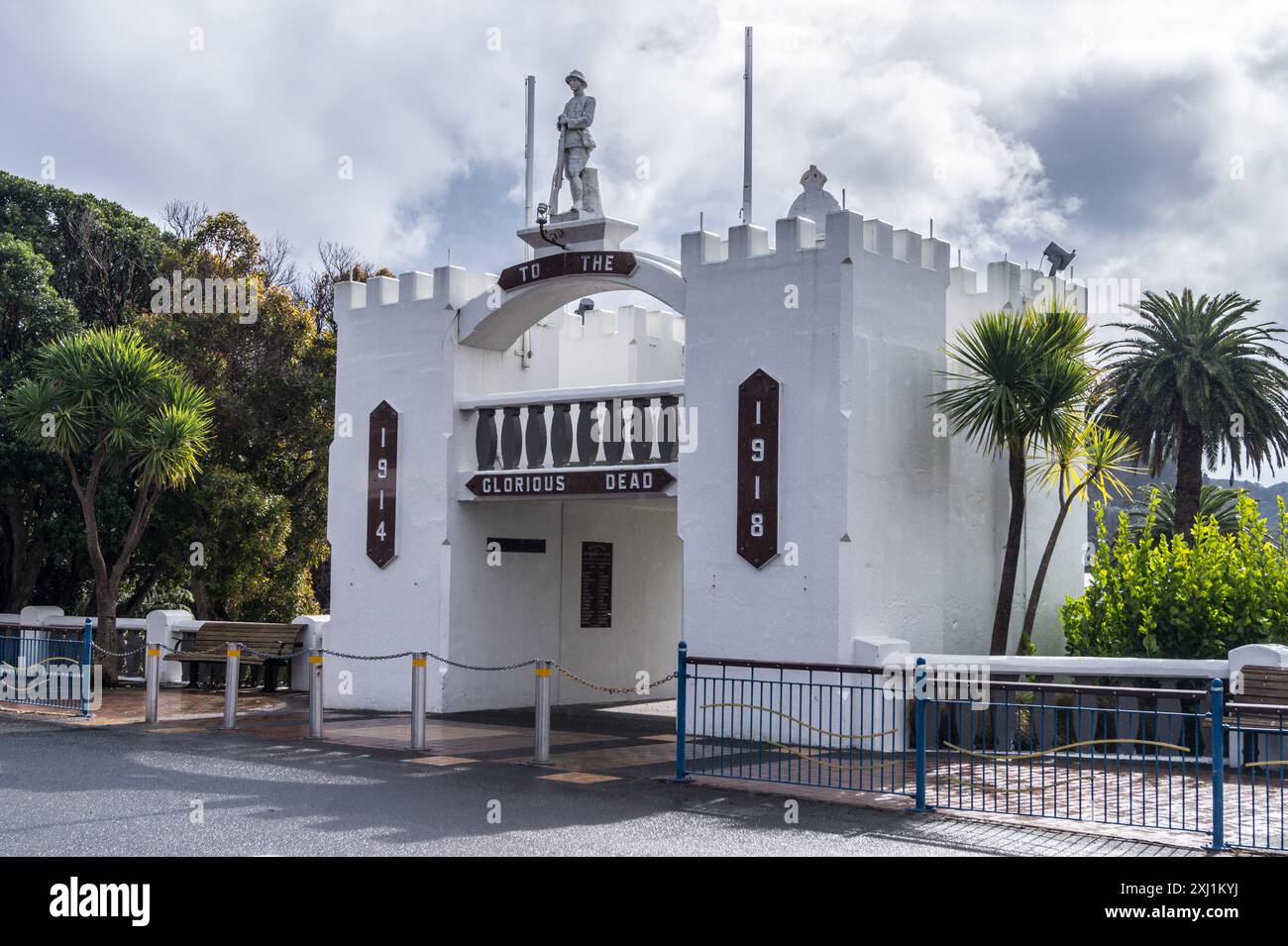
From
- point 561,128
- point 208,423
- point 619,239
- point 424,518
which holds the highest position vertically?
point 561,128

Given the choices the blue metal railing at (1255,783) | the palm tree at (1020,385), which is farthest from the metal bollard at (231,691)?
the blue metal railing at (1255,783)

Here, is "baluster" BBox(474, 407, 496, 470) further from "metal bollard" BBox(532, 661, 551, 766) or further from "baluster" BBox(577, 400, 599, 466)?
"metal bollard" BBox(532, 661, 551, 766)

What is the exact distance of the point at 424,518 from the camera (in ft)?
60.3

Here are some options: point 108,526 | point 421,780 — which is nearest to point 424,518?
point 421,780

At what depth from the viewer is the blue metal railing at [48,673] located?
56.0ft

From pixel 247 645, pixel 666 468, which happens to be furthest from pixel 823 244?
pixel 247 645

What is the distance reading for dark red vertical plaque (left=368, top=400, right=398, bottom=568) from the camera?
18719mm

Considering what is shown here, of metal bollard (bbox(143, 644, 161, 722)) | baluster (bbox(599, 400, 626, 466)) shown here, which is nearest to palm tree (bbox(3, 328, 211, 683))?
metal bollard (bbox(143, 644, 161, 722))

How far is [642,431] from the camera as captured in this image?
17172 millimetres

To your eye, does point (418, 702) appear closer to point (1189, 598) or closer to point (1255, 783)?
point (1255, 783)

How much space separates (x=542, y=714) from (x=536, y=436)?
544 centimetres

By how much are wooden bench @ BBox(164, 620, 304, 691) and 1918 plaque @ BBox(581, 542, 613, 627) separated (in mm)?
4220
